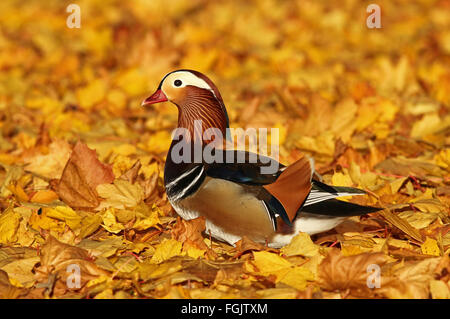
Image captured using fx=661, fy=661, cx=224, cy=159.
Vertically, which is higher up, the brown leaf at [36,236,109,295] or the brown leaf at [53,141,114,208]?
the brown leaf at [53,141,114,208]

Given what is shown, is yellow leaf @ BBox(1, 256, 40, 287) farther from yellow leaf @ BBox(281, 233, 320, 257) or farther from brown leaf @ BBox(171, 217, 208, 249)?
yellow leaf @ BBox(281, 233, 320, 257)

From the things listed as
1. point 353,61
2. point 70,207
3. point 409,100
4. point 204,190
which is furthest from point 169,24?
point 204,190

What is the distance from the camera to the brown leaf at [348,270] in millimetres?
2779

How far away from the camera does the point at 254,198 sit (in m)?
3.14

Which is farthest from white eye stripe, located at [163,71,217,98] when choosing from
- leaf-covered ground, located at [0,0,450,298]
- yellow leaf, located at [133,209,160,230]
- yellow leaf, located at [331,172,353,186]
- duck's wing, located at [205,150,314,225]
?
yellow leaf, located at [331,172,353,186]

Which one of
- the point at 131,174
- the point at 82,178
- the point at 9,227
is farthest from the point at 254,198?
the point at 9,227

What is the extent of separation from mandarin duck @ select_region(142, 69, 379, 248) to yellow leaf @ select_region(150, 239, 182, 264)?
0.20 m

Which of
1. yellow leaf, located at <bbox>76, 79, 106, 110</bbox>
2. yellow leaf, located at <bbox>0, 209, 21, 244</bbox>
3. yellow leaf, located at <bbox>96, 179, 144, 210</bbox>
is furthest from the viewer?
yellow leaf, located at <bbox>76, 79, 106, 110</bbox>

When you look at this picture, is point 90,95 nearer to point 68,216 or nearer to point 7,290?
point 68,216

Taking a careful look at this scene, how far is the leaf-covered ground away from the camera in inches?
116

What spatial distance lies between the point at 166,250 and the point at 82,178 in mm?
840

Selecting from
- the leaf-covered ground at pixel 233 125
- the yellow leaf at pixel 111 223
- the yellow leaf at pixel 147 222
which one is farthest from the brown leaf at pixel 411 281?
the yellow leaf at pixel 111 223
